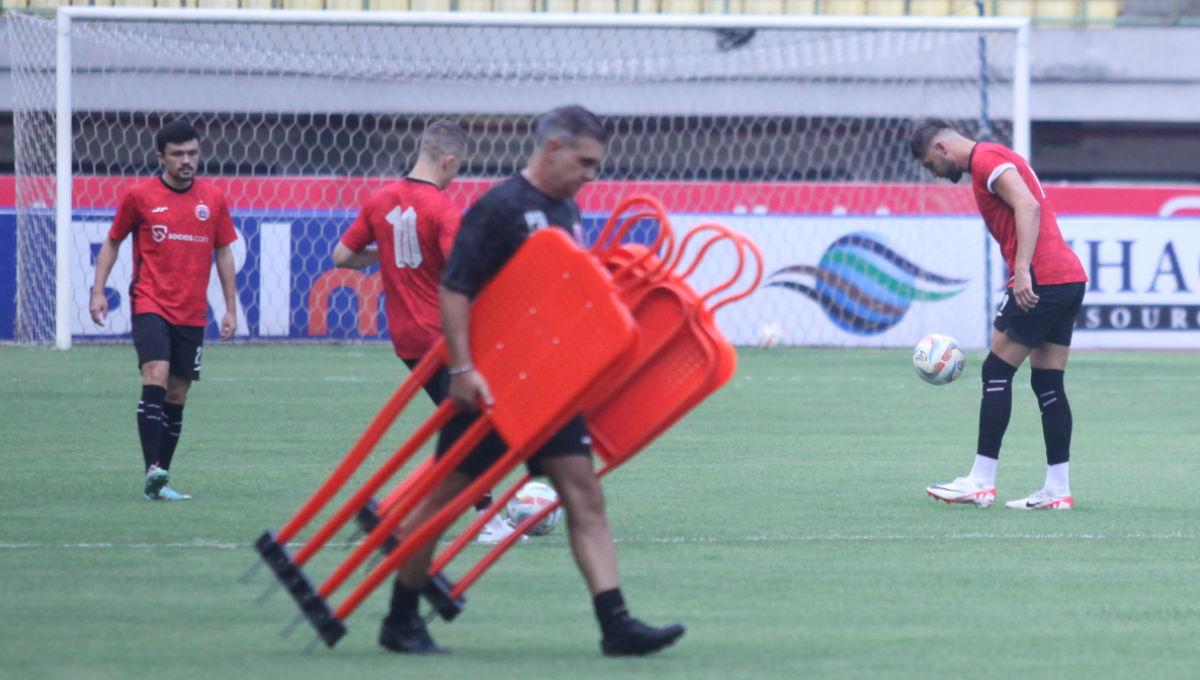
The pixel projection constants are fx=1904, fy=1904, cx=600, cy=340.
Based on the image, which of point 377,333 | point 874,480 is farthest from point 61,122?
point 874,480

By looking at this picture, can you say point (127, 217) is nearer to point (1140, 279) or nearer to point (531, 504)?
point (531, 504)

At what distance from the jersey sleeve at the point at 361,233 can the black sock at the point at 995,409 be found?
3036 millimetres

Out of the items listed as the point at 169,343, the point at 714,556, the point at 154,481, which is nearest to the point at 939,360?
the point at 714,556

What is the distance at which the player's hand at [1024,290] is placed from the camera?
28.6 feet

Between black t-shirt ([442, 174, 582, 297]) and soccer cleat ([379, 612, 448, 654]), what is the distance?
100 cm

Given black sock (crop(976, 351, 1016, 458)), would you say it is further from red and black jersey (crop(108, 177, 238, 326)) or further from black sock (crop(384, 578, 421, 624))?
black sock (crop(384, 578, 421, 624))

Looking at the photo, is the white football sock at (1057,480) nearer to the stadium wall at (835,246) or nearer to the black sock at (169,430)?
the black sock at (169,430)

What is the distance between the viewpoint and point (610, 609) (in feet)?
17.7

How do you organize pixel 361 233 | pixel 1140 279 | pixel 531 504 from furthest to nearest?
pixel 1140 279, pixel 361 233, pixel 531 504

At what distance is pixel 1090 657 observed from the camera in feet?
18.2

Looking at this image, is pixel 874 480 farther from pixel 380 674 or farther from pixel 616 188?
pixel 616 188

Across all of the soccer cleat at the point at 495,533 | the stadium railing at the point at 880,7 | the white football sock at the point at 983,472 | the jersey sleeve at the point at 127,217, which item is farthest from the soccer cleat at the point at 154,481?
the stadium railing at the point at 880,7

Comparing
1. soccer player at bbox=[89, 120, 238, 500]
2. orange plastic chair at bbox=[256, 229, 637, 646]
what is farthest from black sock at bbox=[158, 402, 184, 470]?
orange plastic chair at bbox=[256, 229, 637, 646]

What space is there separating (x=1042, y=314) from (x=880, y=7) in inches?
705
